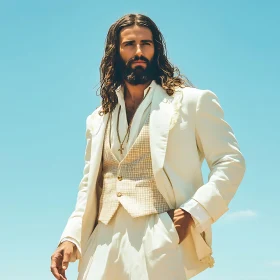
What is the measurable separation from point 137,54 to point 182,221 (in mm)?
1549

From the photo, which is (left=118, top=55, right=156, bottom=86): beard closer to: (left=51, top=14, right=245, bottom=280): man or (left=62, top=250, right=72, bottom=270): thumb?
(left=51, top=14, right=245, bottom=280): man

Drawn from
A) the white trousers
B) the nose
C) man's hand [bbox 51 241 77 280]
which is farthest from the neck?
man's hand [bbox 51 241 77 280]

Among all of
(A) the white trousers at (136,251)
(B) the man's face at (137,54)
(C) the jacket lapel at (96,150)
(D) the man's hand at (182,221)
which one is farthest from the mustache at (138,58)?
(D) the man's hand at (182,221)

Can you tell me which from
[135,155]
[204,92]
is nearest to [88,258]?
[135,155]

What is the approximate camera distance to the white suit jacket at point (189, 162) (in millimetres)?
4484

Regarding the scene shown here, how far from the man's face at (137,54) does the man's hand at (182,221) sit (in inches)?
50.7

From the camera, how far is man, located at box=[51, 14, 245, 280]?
14.3ft

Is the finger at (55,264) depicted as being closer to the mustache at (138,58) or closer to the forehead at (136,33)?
the mustache at (138,58)

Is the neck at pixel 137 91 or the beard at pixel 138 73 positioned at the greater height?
the beard at pixel 138 73

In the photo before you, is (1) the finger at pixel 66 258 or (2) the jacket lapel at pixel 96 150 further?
(2) the jacket lapel at pixel 96 150

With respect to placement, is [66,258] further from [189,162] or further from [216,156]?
[216,156]

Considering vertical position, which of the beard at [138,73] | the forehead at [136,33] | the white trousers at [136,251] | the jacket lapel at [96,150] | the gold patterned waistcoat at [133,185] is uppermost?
the forehead at [136,33]

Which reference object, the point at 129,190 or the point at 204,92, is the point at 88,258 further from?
the point at 204,92

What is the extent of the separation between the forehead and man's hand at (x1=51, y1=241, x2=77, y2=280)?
1813mm
